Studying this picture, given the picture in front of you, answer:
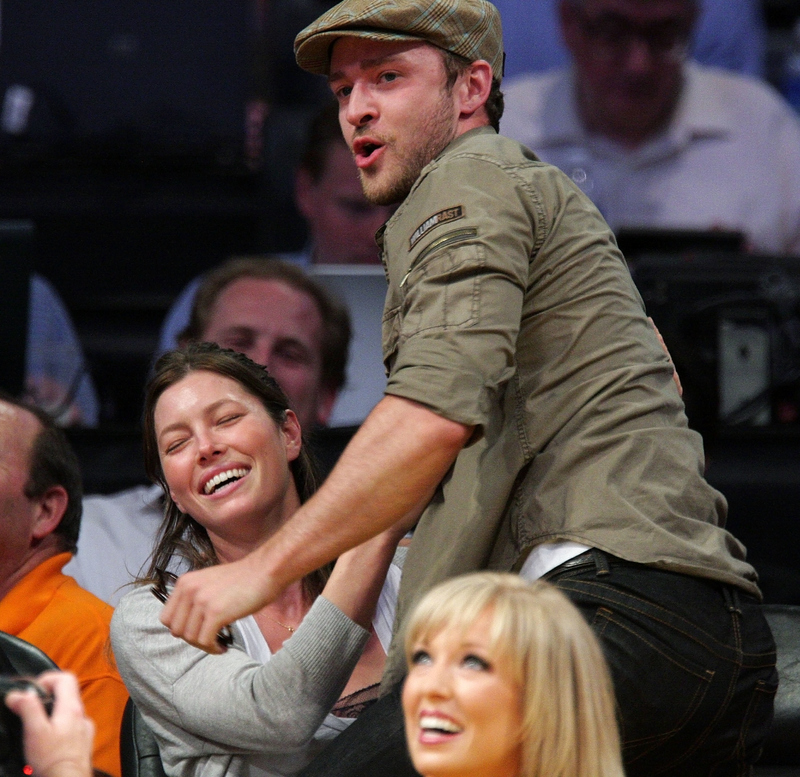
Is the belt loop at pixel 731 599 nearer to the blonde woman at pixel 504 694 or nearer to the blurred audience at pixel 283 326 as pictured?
the blonde woman at pixel 504 694

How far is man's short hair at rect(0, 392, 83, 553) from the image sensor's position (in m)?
2.68

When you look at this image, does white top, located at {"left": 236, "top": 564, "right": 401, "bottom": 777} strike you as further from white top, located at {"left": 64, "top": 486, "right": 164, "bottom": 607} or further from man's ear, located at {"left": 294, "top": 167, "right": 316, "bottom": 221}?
man's ear, located at {"left": 294, "top": 167, "right": 316, "bottom": 221}

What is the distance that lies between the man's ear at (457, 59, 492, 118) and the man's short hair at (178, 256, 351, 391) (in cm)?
194

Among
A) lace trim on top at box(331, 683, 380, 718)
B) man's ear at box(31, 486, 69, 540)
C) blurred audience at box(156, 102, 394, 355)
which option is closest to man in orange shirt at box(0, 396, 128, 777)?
man's ear at box(31, 486, 69, 540)

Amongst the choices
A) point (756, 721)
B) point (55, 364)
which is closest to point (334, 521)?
point (756, 721)

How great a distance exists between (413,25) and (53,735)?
1.00 m

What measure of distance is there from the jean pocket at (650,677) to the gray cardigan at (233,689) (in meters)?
0.45

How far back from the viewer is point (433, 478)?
1.57m

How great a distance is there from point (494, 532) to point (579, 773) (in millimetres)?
386

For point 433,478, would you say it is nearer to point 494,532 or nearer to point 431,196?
point 494,532

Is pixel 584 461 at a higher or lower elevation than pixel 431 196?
lower

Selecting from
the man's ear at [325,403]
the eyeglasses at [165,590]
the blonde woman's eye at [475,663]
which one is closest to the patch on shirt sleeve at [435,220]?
the blonde woman's eye at [475,663]

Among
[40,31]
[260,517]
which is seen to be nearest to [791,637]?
[260,517]

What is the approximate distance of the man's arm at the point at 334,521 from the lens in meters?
1.53
